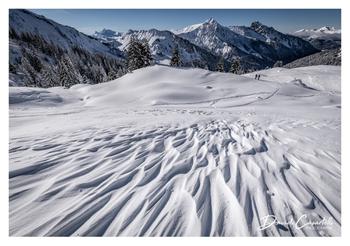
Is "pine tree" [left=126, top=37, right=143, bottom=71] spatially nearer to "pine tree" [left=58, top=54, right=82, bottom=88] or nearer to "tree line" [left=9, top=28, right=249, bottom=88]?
"tree line" [left=9, top=28, right=249, bottom=88]

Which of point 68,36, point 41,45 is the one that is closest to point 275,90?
point 41,45

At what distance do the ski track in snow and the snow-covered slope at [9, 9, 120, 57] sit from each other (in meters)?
181

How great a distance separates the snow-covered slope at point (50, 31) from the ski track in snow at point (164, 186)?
180715 mm

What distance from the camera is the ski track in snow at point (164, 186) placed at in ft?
8.86

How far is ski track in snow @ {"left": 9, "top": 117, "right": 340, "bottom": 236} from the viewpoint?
2701 millimetres

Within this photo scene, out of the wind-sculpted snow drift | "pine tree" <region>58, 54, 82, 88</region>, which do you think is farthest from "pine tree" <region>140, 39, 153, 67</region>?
the wind-sculpted snow drift

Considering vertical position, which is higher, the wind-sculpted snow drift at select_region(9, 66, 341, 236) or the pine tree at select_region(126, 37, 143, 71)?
the pine tree at select_region(126, 37, 143, 71)

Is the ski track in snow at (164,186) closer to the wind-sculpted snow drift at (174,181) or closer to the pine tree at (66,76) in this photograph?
the wind-sculpted snow drift at (174,181)

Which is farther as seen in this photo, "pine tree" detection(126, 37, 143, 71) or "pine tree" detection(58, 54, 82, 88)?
"pine tree" detection(58, 54, 82, 88)

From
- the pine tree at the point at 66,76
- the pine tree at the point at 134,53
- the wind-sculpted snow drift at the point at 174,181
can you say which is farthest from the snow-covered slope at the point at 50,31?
the wind-sculpted snow drift at the point at 174,181

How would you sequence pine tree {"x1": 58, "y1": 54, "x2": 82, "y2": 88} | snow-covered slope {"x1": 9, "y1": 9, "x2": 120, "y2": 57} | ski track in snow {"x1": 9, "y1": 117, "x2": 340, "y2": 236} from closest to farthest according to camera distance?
ski track in snow {"x1": 9, "y1": 117, "x2": 340, "y2": 236}, pine tree {"x1": 58, "y1": 54, "x2": 82, "y2": 88}, snow-covered slope {"x1": 9, "y1": 9, "x2": 120, "y2": 57}

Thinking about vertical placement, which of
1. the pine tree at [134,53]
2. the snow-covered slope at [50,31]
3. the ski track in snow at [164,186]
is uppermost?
the snow-covered slope at [50,31]

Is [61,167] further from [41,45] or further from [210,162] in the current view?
[41,45]

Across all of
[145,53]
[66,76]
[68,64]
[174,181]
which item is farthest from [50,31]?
[174,181]
